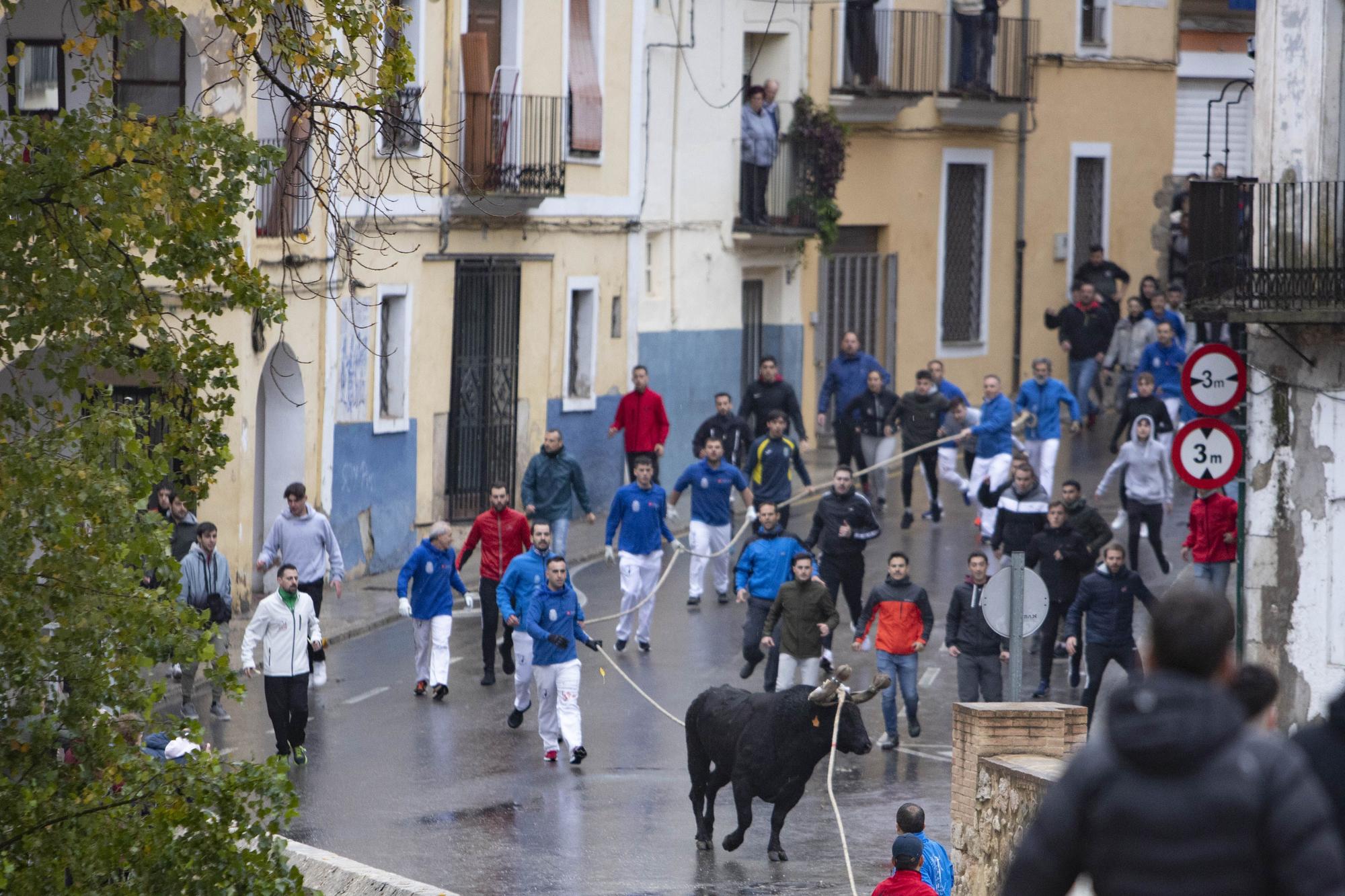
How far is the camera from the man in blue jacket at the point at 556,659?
597 inches

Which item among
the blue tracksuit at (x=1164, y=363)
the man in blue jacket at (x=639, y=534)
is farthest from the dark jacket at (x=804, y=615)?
the blue tracksuit at (x=1164, y=363)

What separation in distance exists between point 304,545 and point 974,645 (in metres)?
5.94

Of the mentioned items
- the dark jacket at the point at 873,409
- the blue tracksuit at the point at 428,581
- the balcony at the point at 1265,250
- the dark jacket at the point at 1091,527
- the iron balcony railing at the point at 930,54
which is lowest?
the blue tracksuit at the point at 428,581

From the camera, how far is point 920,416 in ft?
78.3

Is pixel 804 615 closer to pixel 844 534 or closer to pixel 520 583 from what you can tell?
pixel 520 583

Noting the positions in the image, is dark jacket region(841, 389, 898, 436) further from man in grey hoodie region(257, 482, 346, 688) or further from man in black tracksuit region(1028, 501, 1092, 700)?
man in grey hoodie region(257, 482, 346, 688)

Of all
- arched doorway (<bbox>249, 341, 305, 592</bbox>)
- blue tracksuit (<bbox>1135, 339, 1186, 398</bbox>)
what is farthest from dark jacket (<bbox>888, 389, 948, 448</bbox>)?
arched doorway (<bbox>249, 341, 305, 592</bbox>)

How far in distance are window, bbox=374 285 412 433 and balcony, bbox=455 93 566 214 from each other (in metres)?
1.40

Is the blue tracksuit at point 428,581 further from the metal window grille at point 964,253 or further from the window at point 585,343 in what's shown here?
the metal window grille at point 964,253

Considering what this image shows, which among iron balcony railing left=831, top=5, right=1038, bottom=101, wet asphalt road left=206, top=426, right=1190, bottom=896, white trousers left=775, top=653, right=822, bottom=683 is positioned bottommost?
wet asphalt road left=206, top=426, right=1190, bottom=896

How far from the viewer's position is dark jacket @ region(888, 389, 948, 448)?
2384cm

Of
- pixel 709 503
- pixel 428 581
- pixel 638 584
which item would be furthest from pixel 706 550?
pixel 428 581

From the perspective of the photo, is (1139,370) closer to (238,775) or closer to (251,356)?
(251,356)

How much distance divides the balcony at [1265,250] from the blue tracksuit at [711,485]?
577cm
